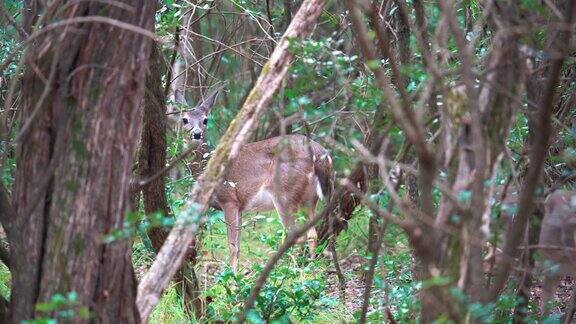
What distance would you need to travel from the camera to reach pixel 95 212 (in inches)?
143

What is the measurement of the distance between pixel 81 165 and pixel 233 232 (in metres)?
6.69

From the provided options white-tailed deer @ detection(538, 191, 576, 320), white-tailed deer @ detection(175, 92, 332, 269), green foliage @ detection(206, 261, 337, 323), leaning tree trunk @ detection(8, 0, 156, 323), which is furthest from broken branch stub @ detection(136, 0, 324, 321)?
white-tailed deer @ detection(175, 92, 332, 269)

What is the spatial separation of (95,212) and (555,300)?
5102mm

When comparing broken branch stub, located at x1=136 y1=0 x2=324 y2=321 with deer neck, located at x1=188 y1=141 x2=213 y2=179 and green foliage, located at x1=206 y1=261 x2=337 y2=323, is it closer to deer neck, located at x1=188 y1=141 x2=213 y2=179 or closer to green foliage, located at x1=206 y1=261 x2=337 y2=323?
green foliage, located at x1=206 y1=261 x2=337 y2=323

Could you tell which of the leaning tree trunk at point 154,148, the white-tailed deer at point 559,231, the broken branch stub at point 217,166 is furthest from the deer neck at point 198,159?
the broken branch stub at point 217,166

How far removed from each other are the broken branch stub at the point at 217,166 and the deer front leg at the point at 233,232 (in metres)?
2.87

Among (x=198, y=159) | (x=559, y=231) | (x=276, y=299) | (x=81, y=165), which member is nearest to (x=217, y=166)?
(x=81, y=165)

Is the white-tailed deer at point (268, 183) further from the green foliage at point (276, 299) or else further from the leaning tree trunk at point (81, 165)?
the leaning tree trunk at point (81, 165)

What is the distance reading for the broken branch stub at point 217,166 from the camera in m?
3.96

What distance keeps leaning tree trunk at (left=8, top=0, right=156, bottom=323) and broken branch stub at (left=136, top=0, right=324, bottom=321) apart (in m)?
0.21

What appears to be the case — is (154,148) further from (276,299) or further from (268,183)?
(268,183)

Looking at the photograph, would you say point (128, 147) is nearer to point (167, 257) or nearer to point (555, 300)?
point (167, 257)

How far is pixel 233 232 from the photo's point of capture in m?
10.3

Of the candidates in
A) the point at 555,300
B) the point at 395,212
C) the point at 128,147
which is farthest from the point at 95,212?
the point at 555,300
